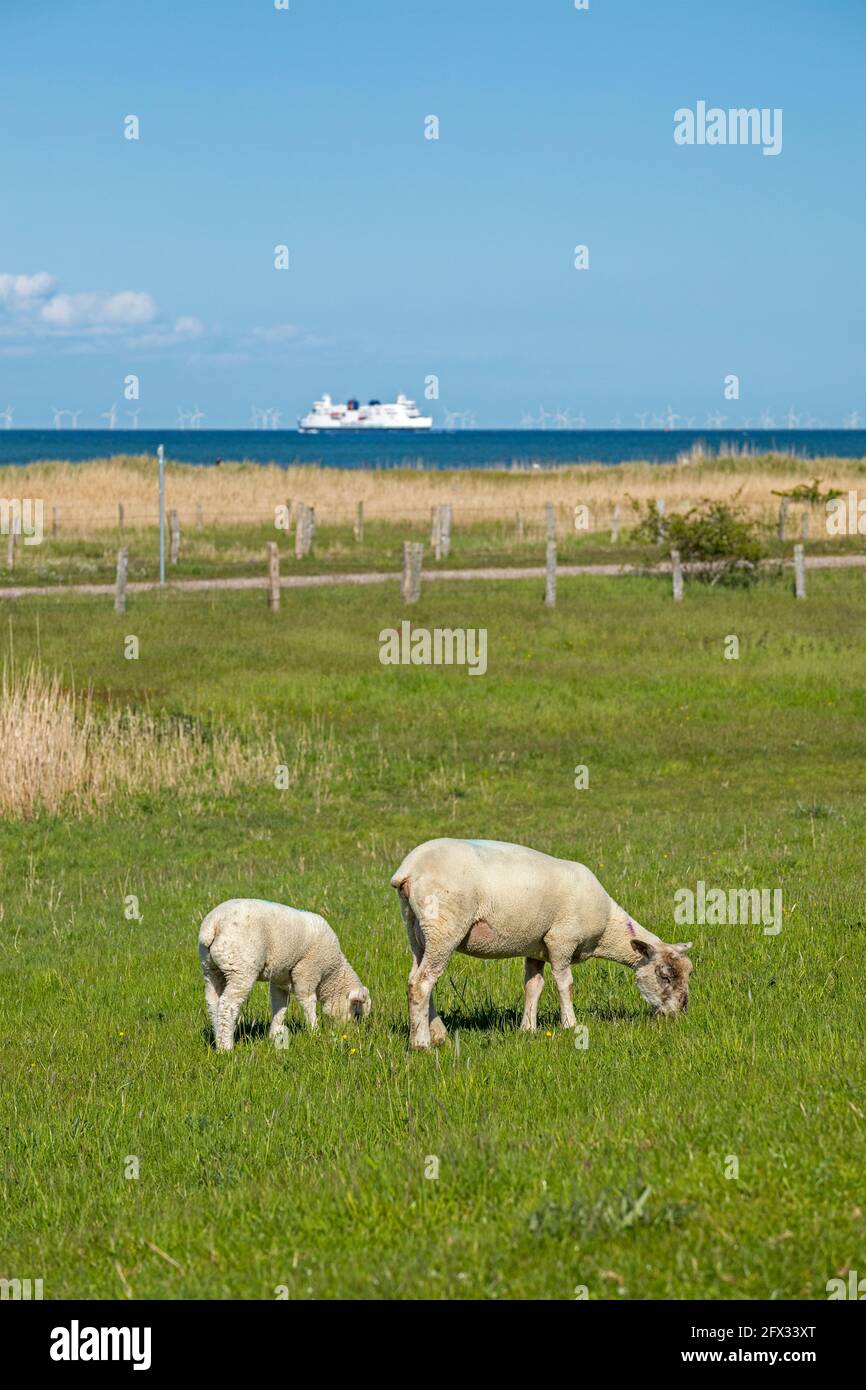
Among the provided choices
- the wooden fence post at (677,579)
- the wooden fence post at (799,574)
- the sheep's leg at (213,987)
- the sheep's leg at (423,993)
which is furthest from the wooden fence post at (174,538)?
the sheep's leg at (423,993)

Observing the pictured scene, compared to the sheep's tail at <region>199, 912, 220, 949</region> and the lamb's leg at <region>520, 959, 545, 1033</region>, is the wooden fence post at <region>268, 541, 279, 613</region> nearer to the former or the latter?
the lamb's leg at <region>520, 959, 545, 1033</region>

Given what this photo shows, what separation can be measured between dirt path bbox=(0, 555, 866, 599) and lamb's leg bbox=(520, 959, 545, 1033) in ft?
101

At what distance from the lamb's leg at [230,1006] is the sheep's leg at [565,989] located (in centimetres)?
196

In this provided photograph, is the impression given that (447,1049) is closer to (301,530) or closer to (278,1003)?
(278,1003)

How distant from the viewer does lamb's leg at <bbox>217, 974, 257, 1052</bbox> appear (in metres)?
9.95

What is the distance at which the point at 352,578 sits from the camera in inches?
1724

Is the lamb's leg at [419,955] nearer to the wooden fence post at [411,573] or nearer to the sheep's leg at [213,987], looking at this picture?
the sheep's leg at [213,987]

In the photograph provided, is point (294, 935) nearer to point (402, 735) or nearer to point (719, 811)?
point (719, 811)

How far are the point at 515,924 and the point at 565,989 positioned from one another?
735mm

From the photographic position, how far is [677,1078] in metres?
8.59

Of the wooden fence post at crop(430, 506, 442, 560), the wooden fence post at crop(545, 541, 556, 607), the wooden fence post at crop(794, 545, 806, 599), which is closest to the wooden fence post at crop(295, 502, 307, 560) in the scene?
the wooden fence post at crop(430, 506, 442, 560)

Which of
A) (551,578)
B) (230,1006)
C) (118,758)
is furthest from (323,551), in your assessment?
(230,1006)
